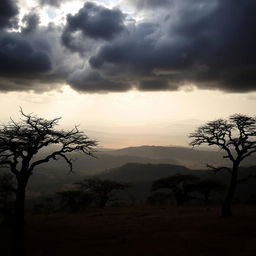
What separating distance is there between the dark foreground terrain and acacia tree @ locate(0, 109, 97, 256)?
235 cm

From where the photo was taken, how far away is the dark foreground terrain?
16.3 meters

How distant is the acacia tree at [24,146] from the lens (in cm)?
1655

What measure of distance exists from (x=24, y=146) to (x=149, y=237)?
9017 mm

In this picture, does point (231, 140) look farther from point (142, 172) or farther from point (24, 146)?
point (142, 172)

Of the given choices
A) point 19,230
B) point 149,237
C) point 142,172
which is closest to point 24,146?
point 19,230

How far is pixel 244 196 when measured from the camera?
79688mm

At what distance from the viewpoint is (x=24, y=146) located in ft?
59.5

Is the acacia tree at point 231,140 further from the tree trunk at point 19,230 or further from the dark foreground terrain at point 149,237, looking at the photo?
the tree trunk at point 19,230

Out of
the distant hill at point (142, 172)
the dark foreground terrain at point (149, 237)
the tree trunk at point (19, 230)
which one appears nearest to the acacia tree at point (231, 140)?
the dark foreground terrain at point (149, 237)

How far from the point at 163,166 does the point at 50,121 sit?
447ft

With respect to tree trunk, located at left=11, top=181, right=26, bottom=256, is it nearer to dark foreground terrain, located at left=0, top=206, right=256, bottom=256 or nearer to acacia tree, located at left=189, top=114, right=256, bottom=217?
dark foreground terrain, located at left=0, top=206, right=256, bottom=256

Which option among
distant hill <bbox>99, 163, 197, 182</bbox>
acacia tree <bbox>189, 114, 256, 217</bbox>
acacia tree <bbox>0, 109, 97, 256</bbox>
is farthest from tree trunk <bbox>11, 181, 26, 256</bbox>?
distant hill <bbox>99, 163, 197, 182</bbox>

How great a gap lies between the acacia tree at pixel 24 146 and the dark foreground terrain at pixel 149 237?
2350mm

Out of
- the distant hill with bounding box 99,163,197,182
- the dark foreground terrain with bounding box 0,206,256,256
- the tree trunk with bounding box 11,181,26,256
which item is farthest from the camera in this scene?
the distant hill with bounding box 99,163,197,182
